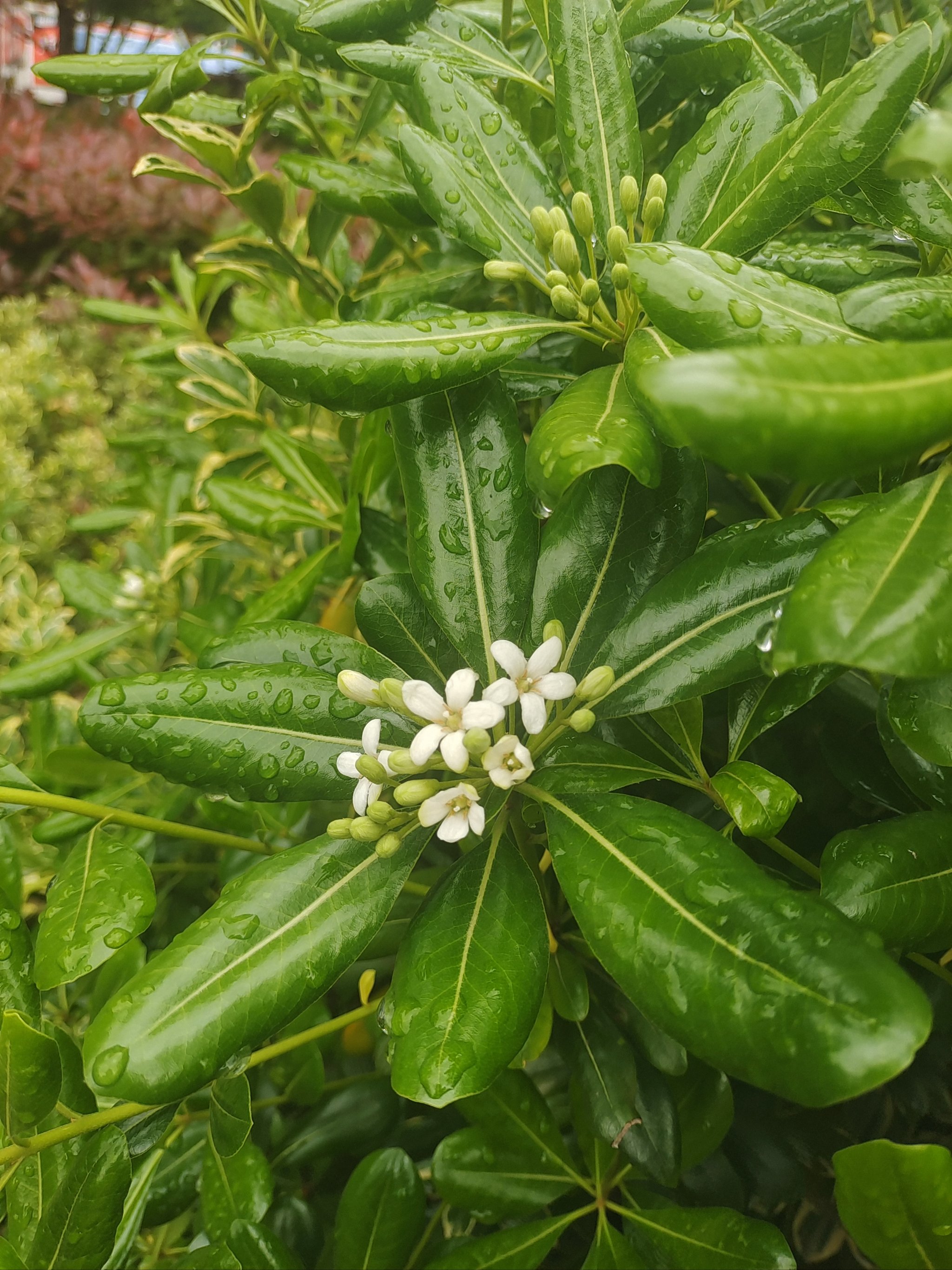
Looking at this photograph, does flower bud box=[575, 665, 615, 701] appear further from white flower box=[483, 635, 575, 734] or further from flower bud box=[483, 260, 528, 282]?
flower bud box=[483, 260, 528, 282]

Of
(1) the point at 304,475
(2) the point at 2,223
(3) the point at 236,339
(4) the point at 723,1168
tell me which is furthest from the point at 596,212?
(2) the point at 2,223

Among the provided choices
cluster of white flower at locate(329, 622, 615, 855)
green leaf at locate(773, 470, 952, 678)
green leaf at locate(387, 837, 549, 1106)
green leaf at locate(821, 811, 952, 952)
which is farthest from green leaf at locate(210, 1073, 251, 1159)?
green leaf at locate(773, 470, 952, 678)

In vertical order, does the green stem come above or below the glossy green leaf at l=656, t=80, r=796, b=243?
below

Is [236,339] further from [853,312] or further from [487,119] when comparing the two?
[853,312]

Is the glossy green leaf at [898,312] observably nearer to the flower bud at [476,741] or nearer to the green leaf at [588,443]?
the green leaf at [588,443]

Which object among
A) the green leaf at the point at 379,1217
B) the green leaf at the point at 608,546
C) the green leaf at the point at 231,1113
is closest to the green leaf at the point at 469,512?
the green leaf at the point at 608,546
